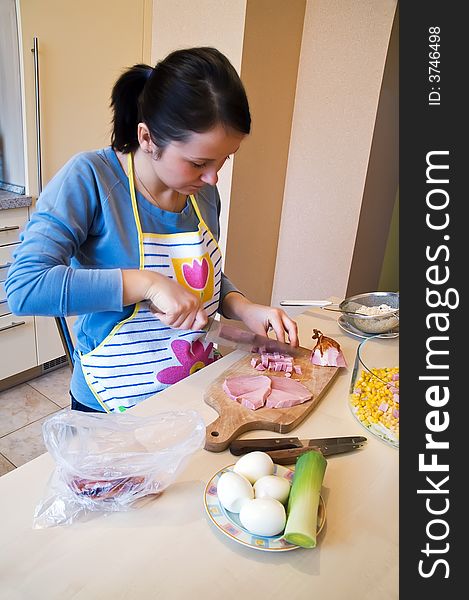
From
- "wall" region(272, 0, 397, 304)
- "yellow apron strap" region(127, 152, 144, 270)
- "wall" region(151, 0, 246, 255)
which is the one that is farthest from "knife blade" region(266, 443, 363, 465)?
"wall" region(272, 0, 397, 304)

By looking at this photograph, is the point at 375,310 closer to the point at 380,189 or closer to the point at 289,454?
the point at 289,454

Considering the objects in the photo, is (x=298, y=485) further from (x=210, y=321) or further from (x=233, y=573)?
(x=210, y=321)

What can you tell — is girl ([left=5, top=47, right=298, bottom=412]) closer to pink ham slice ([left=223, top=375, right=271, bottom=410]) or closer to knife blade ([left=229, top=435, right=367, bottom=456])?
pink ham slice ([left=223, top=375, right=271, bottom=410])

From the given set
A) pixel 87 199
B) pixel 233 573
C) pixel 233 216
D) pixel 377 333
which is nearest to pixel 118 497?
pixel 233 573

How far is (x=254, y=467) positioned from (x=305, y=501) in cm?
9

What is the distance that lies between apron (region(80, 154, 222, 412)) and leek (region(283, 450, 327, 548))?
0.42 meters

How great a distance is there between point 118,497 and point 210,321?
48 cm

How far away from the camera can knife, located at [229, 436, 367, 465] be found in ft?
2.76

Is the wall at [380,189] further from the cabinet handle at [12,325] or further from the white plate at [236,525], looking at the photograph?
the white plate at [236,525]

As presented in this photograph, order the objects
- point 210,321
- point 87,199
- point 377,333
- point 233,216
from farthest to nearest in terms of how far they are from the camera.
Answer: point 233,216, point 377,333, point 210,321, point 87,199

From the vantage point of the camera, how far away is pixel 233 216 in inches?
89.9

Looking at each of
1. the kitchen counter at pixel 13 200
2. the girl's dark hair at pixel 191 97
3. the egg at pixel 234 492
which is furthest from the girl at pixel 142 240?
the kitchen counter at pixel 13 200

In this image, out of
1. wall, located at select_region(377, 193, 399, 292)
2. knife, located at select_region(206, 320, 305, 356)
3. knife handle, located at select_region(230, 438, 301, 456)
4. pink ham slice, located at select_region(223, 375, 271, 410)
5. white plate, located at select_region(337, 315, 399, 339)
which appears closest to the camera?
knife handle, located at select_region(230, 438, 301, 456)

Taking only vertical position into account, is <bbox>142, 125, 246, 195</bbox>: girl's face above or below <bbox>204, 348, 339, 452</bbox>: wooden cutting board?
above
